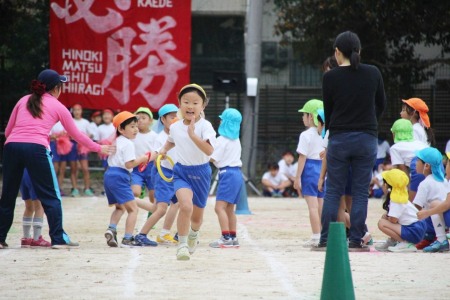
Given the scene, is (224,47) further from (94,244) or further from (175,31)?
(94,244)

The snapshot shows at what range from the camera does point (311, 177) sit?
42.1ft

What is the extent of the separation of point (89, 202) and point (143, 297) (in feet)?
42.9

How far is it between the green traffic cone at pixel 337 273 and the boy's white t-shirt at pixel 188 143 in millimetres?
3313

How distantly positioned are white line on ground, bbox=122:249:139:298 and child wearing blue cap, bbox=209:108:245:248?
60.3 inches

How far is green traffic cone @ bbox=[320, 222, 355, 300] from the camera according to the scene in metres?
7.28

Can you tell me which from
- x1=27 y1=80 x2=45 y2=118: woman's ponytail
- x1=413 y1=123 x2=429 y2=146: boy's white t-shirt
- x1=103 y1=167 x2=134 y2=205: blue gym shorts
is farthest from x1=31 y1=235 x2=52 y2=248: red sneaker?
x1=413 y1=123 x2=429 y2=146: boy's white t-shirt

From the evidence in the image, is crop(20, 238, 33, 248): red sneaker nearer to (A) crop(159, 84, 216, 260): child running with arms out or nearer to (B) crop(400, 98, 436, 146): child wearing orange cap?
(A) crop(159, 84, 216, 260): child running with arms out

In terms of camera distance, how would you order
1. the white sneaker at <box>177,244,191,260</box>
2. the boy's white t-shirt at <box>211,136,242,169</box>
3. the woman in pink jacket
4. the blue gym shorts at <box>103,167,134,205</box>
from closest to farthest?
the white sneaker at <box>177,244,191,260</box>, the woman in pink jacket, the blue gym shorts at <box>103,167,134,205</box>, the boy's white t-shirt at <box>211,136,242,169</box>

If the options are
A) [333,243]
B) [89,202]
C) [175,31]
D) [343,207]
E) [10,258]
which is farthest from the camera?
[175,31]

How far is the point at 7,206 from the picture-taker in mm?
11547

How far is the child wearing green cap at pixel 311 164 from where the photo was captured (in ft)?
41.8

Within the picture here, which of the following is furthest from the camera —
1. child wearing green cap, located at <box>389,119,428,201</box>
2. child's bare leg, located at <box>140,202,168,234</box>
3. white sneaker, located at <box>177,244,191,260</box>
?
child wearing green cap, located at <box>389,119,428,201</box>

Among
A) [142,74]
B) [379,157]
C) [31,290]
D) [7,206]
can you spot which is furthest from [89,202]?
[31,290]

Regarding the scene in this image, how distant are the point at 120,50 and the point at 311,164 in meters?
11.9
